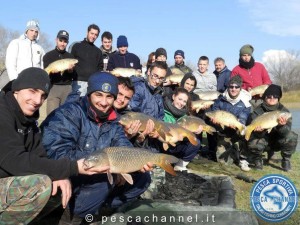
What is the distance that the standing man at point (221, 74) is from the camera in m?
8.52

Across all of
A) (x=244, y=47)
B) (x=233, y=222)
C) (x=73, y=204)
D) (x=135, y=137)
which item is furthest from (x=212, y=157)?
(x=73, y=204)

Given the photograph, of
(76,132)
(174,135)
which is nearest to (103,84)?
(76,132)

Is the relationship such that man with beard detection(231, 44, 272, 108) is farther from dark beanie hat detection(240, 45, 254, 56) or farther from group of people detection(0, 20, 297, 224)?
group of people detection(0, 20, 297, 224)

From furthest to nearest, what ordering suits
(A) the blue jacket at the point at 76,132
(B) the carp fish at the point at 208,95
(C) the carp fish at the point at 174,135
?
(B) the carp fish at the point at 208,95, (C) the carp fish at the point at 174,135, (A) the blue jacket at the point at 76,132

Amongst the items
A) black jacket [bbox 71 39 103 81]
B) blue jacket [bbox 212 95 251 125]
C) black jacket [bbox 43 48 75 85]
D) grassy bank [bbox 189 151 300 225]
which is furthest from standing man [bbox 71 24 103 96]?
grassy bank [bbox 189 151 300 225]

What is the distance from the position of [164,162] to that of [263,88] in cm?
476

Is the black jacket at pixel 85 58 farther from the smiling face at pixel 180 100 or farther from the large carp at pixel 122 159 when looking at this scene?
the large carp at pixel 122 159

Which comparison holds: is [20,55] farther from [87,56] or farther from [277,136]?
[277,136]

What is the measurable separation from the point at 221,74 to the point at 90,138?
18.8 feet

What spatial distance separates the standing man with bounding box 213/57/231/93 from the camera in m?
8.52

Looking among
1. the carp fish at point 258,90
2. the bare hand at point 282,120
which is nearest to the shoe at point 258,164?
the bare hand at point 282,120

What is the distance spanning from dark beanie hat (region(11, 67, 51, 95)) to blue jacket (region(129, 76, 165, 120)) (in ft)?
7.05

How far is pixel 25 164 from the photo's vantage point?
111 inches

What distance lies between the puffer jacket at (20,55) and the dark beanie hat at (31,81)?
3.43 meters
